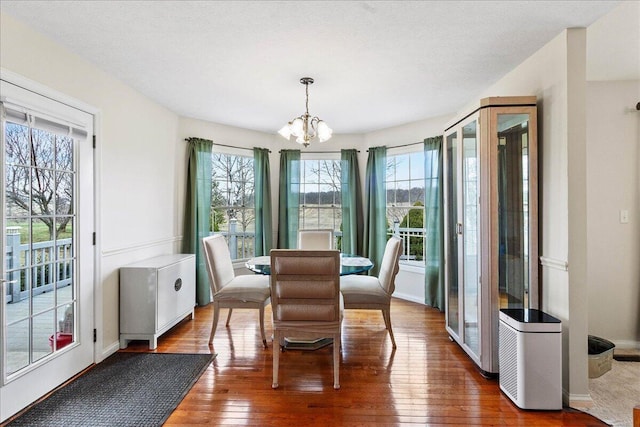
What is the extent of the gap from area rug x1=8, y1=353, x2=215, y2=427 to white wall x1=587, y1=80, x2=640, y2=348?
365cm

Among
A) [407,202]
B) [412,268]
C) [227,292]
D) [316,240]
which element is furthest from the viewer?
[407,202]

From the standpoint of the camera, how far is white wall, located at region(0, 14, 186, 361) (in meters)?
2.31

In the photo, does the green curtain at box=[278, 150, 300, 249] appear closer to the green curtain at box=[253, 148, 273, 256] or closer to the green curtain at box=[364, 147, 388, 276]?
the green curtain at box=[253, 148, 273, 256]

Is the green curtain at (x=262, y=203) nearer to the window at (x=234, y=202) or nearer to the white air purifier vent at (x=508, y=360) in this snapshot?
the window at (x=234, y=202)

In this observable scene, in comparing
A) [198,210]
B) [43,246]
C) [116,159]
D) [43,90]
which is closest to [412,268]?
[198,210]

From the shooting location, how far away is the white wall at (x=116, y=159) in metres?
2.31

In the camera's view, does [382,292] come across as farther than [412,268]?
No

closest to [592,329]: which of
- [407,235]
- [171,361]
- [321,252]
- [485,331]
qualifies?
[485,331]

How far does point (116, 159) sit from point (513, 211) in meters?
3.51

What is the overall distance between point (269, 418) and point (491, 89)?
3.49 m

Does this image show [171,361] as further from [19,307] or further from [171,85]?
[171,85]

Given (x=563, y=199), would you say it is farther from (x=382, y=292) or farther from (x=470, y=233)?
(x=382, y=292)

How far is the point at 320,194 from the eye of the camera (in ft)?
17.6

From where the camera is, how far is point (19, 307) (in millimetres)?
2184
